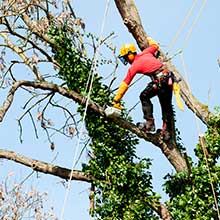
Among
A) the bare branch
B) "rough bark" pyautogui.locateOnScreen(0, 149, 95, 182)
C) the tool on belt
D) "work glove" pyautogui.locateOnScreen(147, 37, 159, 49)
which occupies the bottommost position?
"rough bark" pyautogui.locateOnScreen(0, 149, 95, 182)

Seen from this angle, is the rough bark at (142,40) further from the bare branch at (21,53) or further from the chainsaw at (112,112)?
the bare branch at (21,53)

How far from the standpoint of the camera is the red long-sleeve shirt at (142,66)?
19.5 ft

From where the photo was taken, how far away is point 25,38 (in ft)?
24.2

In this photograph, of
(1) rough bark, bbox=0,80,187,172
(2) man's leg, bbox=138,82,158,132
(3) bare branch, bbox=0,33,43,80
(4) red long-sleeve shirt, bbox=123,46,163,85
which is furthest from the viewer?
(3) bare branch, bbox=0,33,43,80

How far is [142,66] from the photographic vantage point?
5973mm

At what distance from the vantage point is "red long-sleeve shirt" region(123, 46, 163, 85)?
594 centimetres

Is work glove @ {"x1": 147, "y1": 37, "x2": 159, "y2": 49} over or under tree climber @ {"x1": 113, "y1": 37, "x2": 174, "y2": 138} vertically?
over

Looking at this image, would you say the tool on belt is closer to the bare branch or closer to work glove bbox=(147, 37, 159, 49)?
work glove bbox=(147, 37, 159, 49)

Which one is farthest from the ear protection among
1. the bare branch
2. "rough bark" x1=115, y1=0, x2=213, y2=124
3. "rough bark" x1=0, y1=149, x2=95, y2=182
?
the bare branch

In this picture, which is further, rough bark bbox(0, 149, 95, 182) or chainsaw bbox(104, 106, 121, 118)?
rough bark bbox(0, 149, 95, 182)

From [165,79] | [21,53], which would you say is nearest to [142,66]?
[165,79]

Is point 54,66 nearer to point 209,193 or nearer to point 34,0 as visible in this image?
point 34,0

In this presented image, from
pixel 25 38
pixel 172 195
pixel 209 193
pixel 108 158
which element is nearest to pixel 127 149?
pixel 108 158

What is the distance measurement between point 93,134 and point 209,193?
1587 millimetres
